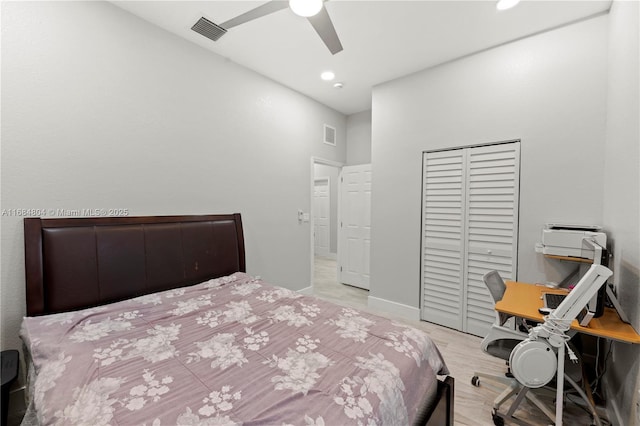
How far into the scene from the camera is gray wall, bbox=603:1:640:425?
1510 mm

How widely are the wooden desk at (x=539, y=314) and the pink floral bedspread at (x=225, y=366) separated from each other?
2.33 ft

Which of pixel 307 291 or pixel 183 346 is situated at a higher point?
pixel 183 346

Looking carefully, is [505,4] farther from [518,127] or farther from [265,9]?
[265,9]

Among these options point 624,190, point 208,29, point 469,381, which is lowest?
point 469,381

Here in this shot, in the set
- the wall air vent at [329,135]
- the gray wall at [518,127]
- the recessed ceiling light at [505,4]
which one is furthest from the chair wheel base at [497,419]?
the wall air vent at [329,135]

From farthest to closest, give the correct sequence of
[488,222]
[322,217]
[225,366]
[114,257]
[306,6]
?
1. [322,217]
2. [488,222]
3. [114,257]
4. [306,6]
5. [225,366]

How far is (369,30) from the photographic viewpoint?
8.02 ft

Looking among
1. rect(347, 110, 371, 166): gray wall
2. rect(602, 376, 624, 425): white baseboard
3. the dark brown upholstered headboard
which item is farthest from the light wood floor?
rect(347, 110, 371, 166): gray wall

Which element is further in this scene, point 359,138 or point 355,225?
point 359,138

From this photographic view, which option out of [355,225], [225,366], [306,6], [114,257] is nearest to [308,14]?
[306,6]

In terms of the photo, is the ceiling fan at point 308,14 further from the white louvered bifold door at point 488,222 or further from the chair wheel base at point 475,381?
the chair wheel base at point 475,381

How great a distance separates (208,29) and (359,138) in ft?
9.27

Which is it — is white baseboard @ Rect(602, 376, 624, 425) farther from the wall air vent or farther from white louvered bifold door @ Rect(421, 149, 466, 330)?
the wall air vent

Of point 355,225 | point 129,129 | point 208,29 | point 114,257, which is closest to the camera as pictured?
point 114,257
